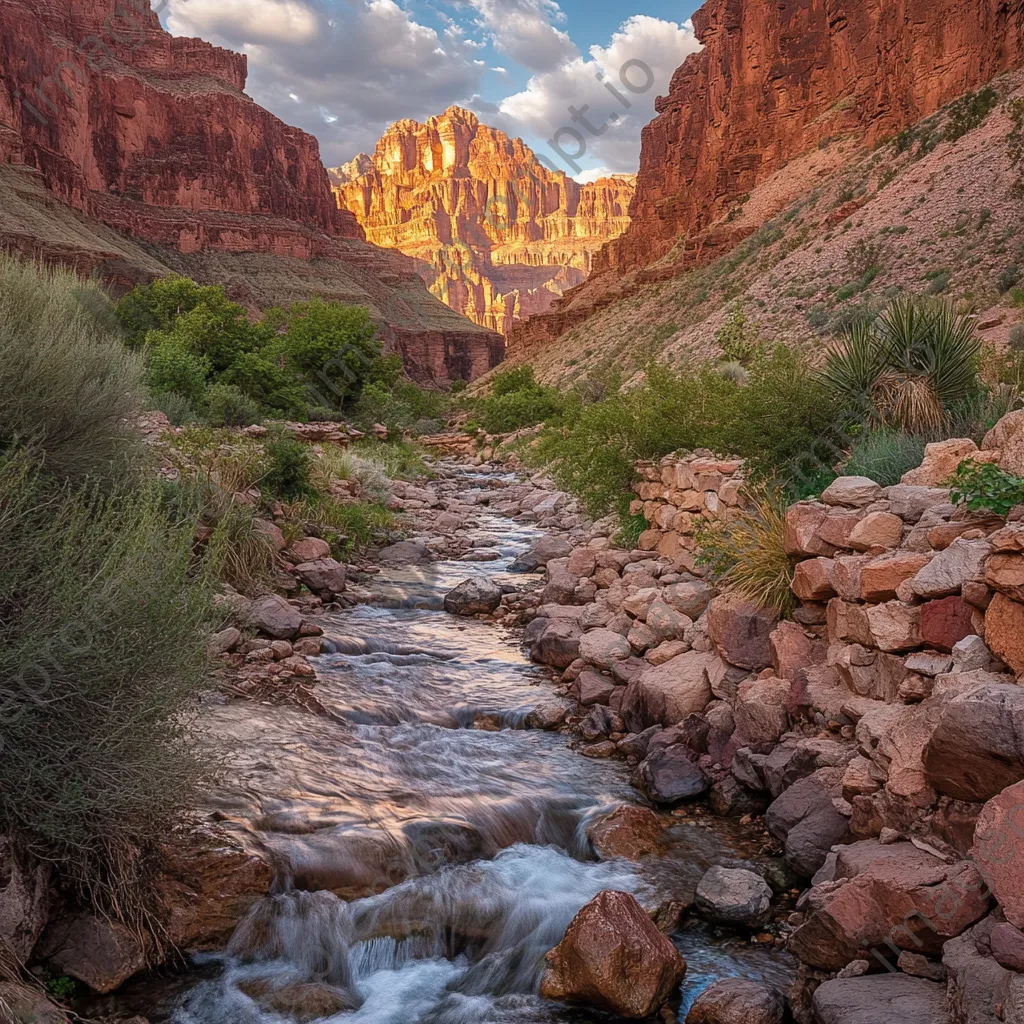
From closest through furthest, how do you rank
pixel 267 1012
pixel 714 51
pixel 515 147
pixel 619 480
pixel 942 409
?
1. pixel 267 1012
2. pixel 942 409
3. pixel 619 480
4. pixel 714 51
5. pixel 515 147

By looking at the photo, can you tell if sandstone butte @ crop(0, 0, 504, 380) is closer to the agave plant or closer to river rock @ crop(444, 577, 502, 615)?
river rock @ crop(444, 577, 502, 615)

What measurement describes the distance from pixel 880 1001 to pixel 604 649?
4.53 metres

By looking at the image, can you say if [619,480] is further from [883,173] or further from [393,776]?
[883,173]

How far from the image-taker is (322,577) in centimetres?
1009

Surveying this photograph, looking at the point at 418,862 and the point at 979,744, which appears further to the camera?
the point at 418,862

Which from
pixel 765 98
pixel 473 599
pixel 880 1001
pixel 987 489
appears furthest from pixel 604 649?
pixel 765 98

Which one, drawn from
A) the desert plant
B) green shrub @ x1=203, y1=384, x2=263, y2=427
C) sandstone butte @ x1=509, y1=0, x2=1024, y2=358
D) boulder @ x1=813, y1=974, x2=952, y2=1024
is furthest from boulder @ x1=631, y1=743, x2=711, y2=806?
sandstone butte @ x1=509, y1=0, x2=1024, y2=358

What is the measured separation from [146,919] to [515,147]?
661ft

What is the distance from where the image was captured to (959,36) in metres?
36.3

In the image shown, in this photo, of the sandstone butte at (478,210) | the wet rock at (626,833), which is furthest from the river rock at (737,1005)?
the sandstone butte at (478,210)

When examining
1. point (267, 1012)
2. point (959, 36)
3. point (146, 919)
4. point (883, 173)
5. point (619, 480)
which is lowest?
point (267, 1012)

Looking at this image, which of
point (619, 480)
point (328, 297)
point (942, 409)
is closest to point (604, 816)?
point (942, 409)

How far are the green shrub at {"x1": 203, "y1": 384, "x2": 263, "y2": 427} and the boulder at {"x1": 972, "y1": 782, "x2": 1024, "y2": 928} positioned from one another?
55.8ft

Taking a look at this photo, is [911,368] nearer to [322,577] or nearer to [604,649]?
[604,649]
